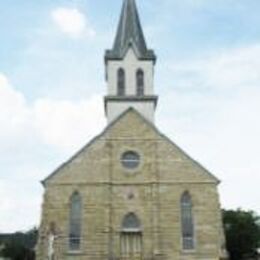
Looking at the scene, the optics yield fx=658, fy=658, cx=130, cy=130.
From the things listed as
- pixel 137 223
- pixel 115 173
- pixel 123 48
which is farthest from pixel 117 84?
pixel 137 223

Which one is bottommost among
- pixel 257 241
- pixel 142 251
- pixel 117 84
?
pixel 142 251

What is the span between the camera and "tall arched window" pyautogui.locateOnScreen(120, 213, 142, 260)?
3866 centimetres

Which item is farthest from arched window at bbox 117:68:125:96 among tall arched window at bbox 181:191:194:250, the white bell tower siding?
tall arched window at bbox 181:191:194:250

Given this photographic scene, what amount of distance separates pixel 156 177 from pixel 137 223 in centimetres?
303

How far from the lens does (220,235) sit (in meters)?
38.5

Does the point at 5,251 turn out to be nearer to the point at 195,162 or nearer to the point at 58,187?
the point at 58,187

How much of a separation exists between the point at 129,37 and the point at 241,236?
19228 millimetres

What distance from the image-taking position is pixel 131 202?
130 ft

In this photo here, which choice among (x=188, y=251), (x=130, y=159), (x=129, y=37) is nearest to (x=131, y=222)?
(x=188, y=251)

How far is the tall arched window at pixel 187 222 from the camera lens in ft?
127

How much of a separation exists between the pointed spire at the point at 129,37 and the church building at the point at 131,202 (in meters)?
4.86

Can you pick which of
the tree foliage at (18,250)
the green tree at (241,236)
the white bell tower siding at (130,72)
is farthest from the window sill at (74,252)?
the tree foliage at (18,250)

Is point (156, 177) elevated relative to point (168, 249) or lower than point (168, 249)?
elevated

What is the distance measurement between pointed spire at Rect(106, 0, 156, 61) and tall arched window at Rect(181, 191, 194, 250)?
10.5 metres
